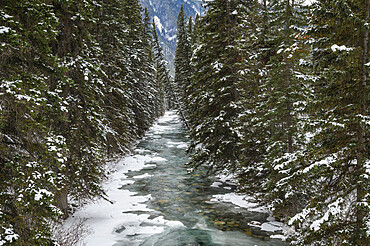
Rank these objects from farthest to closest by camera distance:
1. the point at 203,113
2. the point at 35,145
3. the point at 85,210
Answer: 1. the point at 203,113
2. the point at 85,210
3. the point at 35,145

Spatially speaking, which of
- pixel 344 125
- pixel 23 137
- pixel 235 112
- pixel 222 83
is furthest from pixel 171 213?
pixel 344 125

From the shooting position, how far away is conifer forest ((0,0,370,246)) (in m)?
5.68

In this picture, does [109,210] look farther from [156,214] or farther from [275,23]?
[275,23]

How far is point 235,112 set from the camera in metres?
15.6

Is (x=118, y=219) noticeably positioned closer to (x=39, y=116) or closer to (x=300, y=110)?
(x=39, y=116)

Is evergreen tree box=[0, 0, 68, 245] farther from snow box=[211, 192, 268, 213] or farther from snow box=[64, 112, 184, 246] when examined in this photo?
snow box=[211, 192, 268, 213]

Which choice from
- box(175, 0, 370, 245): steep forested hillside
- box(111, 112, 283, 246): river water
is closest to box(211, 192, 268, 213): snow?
box(111, 112, 283, 246): river water

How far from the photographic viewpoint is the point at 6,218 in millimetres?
5133

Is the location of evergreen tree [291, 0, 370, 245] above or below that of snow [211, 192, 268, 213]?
above

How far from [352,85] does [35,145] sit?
24.7 feet

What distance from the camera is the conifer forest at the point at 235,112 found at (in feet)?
18.6

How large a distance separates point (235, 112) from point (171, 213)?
6779 millimetres

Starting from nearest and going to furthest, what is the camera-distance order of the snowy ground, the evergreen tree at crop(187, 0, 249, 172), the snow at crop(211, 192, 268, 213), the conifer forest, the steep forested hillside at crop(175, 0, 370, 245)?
the conifer forest
the steep forested hillside at crop(175, 0, 370, 245)
the snowy ground
the snow at crop(211, 192, 268, 213)
the evergreen tree at crop(187, 0, 249, 172)

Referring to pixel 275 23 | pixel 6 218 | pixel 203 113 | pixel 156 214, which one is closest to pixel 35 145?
pixel 6 218
